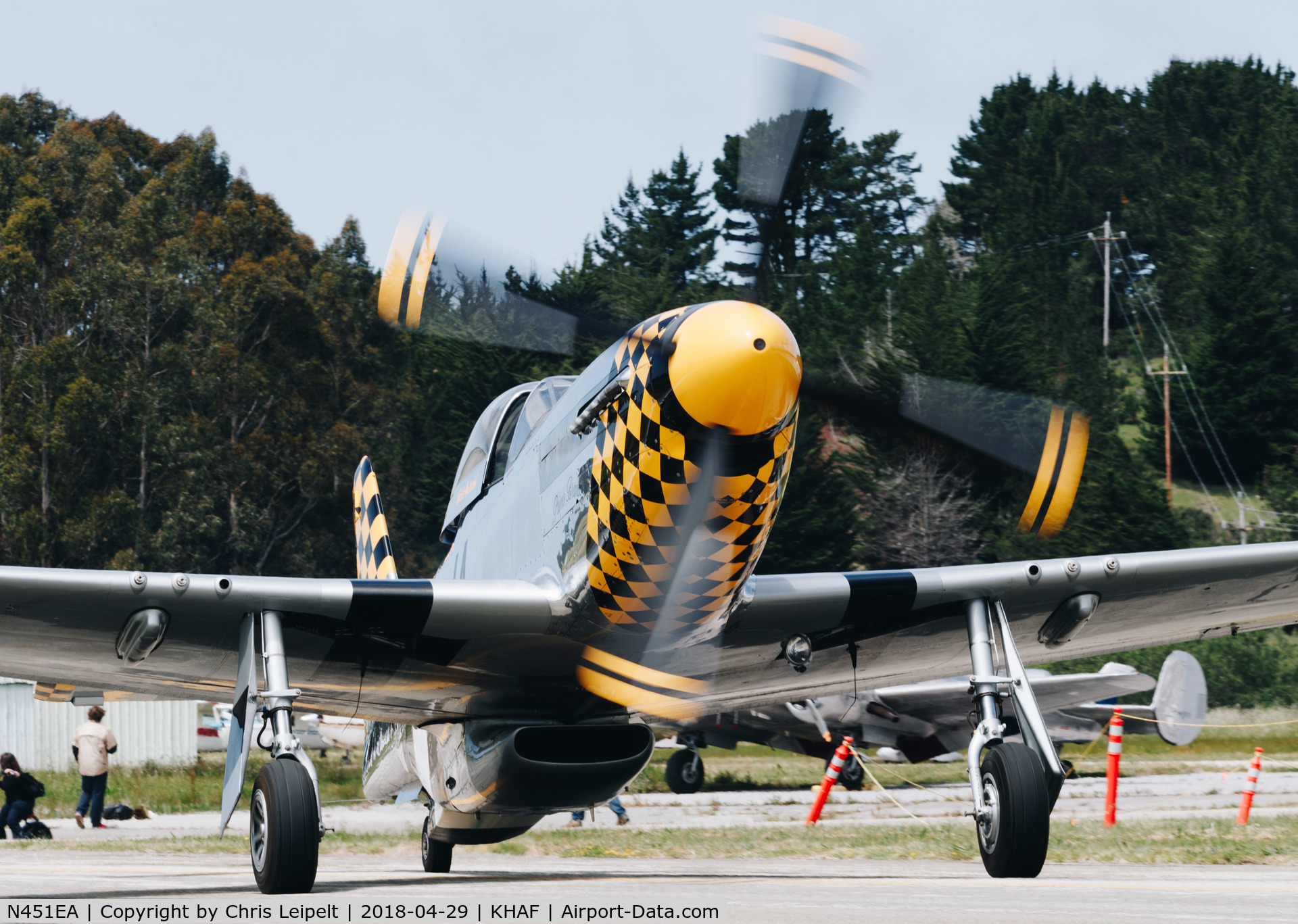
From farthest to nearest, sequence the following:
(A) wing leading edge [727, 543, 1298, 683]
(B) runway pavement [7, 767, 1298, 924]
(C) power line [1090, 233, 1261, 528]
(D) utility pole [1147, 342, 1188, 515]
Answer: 1. (C) power line [1090, 233, 1261, 528]
2. (D) utility pole [1147, 342, 1188, 515]
3. (A) wing leading edge [727, 543, 1298, 683]
4. (B) runway pavement [7, 767, 1298, 924]

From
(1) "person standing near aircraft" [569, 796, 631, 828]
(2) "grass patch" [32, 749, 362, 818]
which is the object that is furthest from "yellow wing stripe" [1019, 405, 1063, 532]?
(2) "grass patch" [32, 749, 362, 818]

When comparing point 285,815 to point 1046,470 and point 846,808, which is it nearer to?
point 1046,470

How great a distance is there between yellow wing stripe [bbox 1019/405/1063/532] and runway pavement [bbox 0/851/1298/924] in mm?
1907

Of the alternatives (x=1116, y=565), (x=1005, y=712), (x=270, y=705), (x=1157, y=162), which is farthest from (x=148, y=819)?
(x=1157, y=162)

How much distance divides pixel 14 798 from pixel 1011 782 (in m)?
12.7

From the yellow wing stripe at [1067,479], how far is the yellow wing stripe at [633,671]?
224 cm

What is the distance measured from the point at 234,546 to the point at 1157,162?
55707mm

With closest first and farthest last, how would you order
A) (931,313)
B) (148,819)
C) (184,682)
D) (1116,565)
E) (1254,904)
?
(1254,904) < (1116,565) < (184,682) < (148,819) < (931,313)

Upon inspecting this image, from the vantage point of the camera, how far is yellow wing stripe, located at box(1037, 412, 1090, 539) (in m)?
7.36

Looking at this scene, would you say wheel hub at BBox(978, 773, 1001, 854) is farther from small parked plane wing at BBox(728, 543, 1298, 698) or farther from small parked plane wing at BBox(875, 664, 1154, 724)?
small parked plane wing at BBox(875, 664, 1154, 724)

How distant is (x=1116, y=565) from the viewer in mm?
8258

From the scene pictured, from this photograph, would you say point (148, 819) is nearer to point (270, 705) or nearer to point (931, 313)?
point (270, 705)

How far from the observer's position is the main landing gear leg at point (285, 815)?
7020 mm

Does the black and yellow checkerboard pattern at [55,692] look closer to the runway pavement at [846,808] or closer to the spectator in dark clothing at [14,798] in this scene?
the runway pavement at [846,808]
